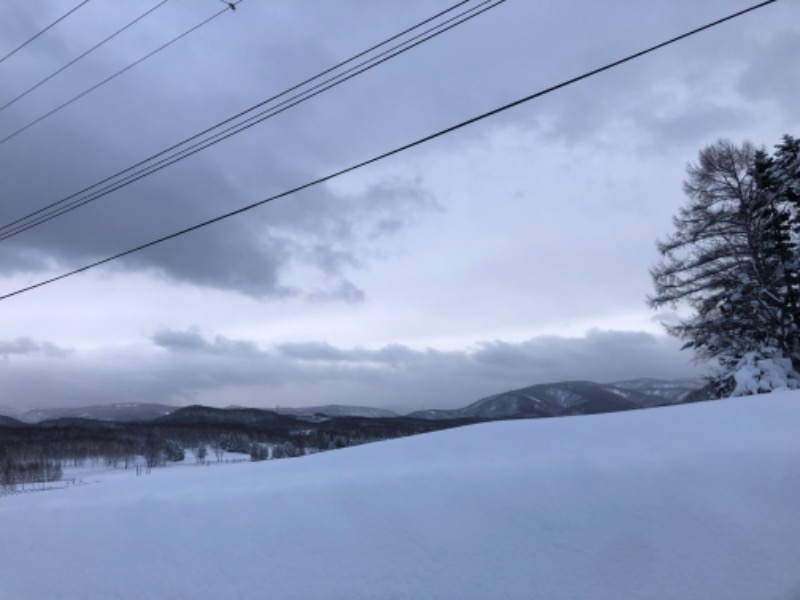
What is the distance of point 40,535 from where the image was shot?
703cm

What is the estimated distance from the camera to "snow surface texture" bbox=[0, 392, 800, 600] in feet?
14.6

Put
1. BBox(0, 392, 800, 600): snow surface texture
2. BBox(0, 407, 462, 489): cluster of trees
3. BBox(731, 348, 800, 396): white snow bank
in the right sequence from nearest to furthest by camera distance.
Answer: BBox(0, 392, 800, 600): snow surface texture, BBox(731, 348, 800, 396): white snow bank, BBox(0, 407, 462, 489): cluster of trees

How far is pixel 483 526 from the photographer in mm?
5172

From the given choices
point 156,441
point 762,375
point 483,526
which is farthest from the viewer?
point 156,441


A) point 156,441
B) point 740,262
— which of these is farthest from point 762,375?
point 156,441

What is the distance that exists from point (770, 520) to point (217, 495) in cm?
593

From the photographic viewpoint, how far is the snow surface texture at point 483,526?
444 centimetres

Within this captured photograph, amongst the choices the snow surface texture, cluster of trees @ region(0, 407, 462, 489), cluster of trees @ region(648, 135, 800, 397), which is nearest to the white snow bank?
cluster of trees @ region(648, 135, 800, 397)

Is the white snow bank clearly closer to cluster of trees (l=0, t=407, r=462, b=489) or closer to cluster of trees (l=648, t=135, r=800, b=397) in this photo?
cluster of trees (l=648, t=135, r=800, b=397)

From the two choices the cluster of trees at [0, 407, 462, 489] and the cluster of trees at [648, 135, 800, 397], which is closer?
the cluster of trees at [648, 135, 800, 397]

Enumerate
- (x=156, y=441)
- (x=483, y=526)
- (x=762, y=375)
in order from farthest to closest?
(x=156, y=441) → (x=762, y=375) → (x=483, y=526)

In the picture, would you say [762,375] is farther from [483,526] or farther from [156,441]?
[156,441]

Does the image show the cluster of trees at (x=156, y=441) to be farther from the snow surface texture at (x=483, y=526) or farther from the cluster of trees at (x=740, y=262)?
the snow surface texture at (x=483, y=526)

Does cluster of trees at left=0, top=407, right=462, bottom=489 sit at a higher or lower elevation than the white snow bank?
lower
